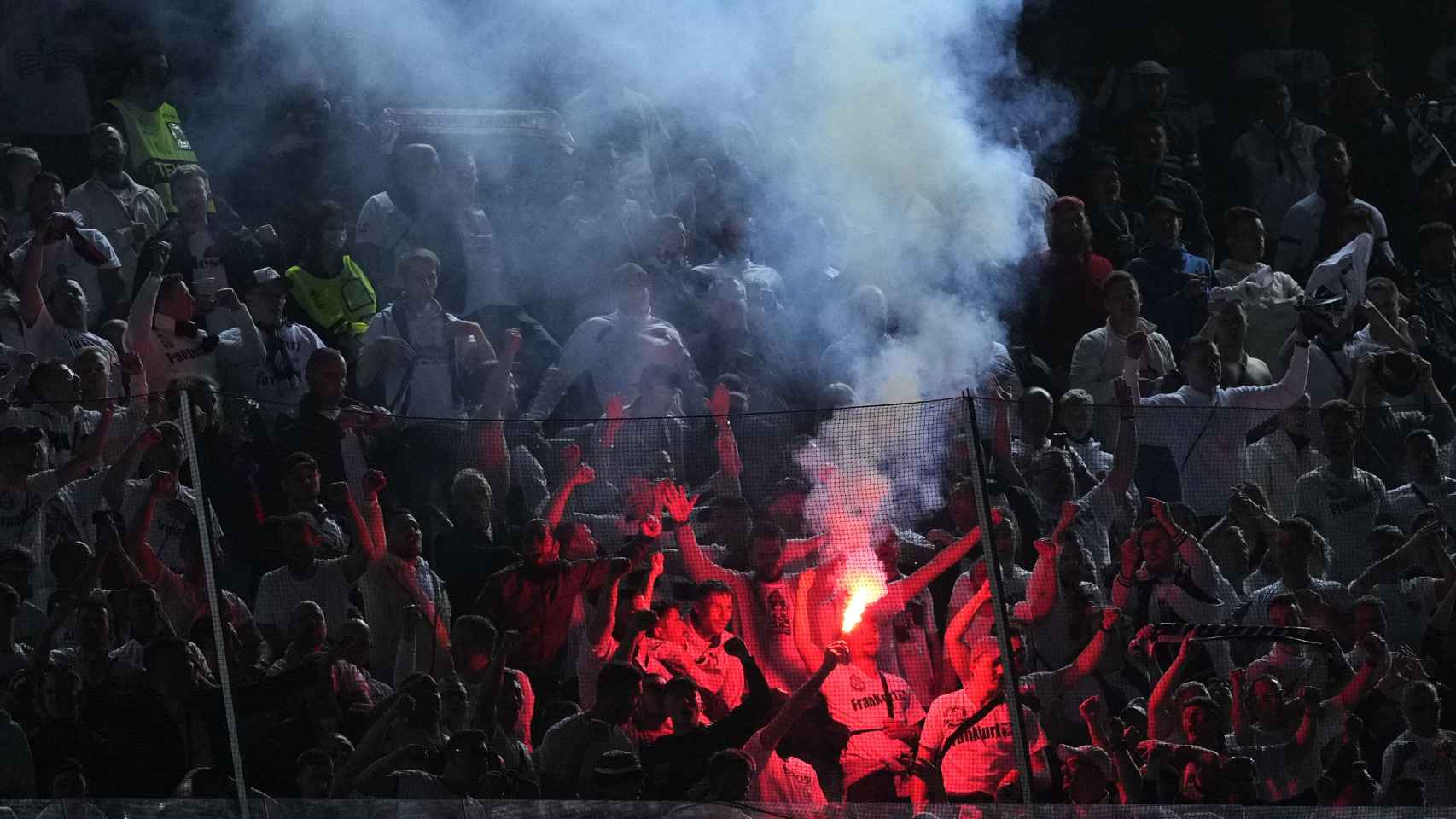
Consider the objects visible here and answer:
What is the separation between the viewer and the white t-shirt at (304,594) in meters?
6.09

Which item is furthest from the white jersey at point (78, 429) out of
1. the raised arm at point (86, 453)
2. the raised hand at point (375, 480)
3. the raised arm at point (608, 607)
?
the raised arm at point (608, 607)

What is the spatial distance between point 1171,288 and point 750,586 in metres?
4.24

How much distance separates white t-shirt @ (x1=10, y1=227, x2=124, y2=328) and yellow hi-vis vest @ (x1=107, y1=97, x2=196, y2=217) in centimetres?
54

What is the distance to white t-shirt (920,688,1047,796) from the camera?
593 cm

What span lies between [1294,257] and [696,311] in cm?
336

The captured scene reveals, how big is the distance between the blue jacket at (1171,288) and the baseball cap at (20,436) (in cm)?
536

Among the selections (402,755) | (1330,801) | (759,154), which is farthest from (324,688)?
(759,154)

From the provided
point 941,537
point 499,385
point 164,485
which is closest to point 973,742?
point 941,537

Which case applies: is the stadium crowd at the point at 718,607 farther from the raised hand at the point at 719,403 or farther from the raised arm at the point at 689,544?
the raised hand at the point at 719,403

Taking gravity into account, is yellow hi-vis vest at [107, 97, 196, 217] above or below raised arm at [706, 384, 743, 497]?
above

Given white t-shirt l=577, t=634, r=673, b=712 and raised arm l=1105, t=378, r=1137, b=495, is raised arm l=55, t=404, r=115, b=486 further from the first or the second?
raised arm l=1105, t=378, r=1137, b=495

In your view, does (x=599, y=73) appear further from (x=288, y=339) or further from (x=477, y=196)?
(x=288, y=339)

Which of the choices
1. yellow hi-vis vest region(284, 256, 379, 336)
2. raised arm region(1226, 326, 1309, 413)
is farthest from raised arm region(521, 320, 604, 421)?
raised arm region(1226, 326, 1309, 413)

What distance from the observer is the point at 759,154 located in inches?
396
